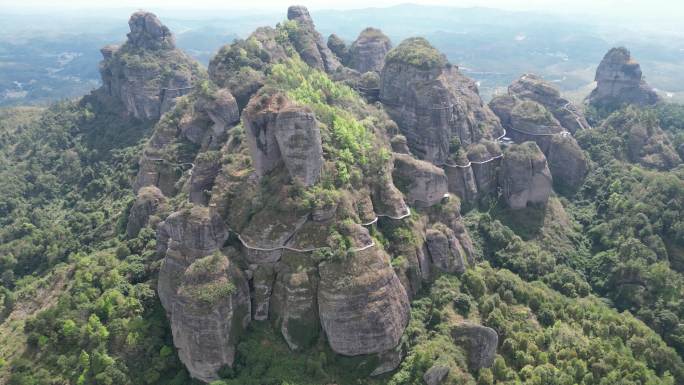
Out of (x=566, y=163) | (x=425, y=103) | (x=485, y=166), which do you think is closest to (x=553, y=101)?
(x=566, y=163)

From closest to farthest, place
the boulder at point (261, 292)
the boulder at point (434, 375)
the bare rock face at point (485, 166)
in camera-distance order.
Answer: the boulder at point (434, 375) < the boulder at point (261, 292) < the bare rock face at point (485, 166)

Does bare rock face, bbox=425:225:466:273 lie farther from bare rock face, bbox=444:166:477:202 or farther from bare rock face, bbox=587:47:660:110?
bare rock face, bbox=587:47:660:110

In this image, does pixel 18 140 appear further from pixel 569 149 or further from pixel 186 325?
pixel 569 149

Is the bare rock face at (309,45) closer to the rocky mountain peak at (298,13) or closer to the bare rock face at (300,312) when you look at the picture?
the rocky mountain peak at (298,13)

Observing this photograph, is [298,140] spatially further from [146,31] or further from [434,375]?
[146,31]

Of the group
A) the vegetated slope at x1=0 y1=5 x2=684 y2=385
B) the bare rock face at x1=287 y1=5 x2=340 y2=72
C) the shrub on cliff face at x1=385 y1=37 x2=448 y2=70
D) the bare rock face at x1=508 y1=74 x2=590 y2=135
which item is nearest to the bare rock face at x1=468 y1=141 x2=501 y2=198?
the vegetated slope at x1=0 y1=5 x2=684 y2=385

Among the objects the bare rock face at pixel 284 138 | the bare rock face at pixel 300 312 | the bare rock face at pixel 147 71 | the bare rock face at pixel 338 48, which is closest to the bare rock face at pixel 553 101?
the bare rock face at pixel 338 48
